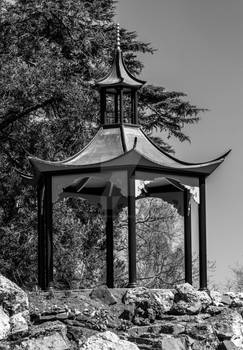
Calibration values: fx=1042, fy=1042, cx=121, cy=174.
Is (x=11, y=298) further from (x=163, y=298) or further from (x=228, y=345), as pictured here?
(x=228, y=345)

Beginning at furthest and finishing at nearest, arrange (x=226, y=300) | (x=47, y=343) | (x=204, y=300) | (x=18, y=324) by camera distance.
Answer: (x=226, y=300) < (x=204, y=300) < (x=18, y=324) < (x=47, y=343)

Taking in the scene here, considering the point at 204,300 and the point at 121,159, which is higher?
the point at 121,159

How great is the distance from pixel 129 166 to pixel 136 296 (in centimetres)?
308

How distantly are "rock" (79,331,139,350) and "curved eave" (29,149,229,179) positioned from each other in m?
5.32

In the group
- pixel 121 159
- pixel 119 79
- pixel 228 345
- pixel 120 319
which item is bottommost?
pixel 228 345

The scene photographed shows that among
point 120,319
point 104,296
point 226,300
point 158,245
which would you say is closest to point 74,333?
point 120,319

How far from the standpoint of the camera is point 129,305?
16656 mm

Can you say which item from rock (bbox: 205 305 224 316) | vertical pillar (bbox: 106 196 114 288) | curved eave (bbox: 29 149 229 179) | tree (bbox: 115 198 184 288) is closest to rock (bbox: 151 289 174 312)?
rock (bbox: 205 305 224 316)

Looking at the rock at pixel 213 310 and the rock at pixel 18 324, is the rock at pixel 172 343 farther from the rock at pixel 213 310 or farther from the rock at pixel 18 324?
the rock at pixel 18 324

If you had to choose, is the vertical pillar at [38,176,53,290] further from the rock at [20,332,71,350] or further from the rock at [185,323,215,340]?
the rock at [20,332,71,350]

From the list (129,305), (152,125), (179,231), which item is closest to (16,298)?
(129,305)

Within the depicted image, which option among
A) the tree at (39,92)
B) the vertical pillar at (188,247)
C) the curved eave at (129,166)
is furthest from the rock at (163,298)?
the tree at (39,92)

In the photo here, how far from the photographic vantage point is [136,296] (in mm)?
17031

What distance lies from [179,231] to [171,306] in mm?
23575
